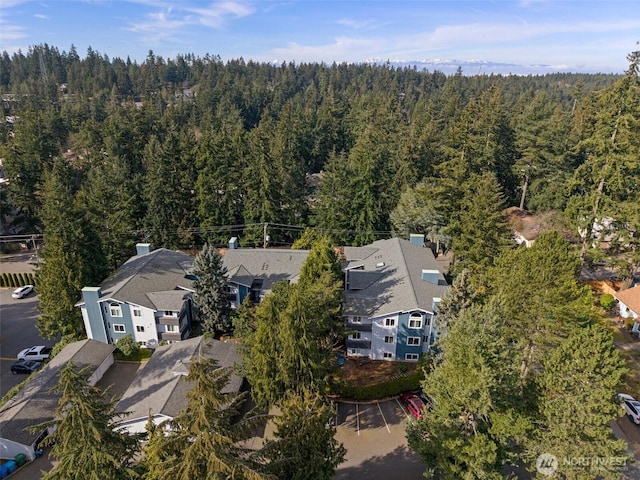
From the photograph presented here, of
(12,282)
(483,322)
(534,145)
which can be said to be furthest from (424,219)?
(12,282)

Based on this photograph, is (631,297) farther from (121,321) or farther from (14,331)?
(14,331)

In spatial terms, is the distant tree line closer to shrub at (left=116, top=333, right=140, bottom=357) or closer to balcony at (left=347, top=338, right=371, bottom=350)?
shrub at (left=116, top=333, right=140, bottom=357)

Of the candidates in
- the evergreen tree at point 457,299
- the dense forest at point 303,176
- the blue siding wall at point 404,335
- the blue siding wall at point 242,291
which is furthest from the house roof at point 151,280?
the evergreen tree at point 457,299

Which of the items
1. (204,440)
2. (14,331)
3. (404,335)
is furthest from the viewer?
(14,331)

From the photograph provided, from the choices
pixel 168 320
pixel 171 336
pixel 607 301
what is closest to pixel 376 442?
pixel 171 336

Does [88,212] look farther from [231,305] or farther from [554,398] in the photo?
[554,398]

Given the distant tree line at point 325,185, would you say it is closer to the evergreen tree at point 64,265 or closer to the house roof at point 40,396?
the evergreen tree at point 64,265
